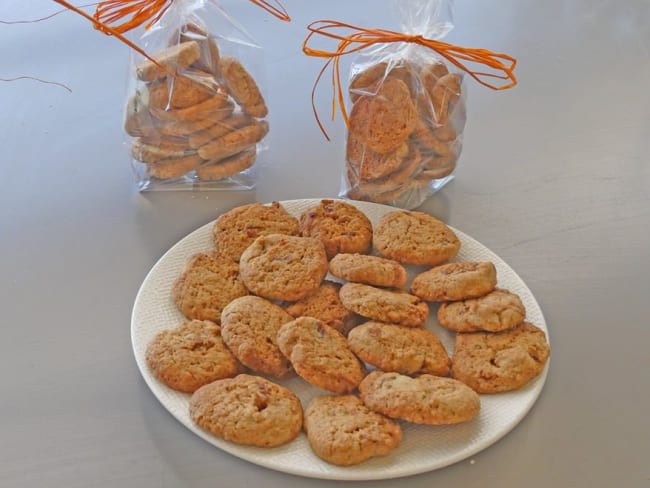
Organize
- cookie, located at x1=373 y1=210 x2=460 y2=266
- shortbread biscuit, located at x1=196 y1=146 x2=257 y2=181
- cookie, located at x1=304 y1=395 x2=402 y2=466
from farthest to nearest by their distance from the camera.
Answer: shortbread biscuit, located at x1=196 y1=146 x2=257 y2=181
cookie, located at x1=373 y1=210 x2=460 y2=266
cookie, located at x1=304 y1=395 x2=402 y2=466

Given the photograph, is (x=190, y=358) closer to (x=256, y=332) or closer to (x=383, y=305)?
(x=256, y=332)

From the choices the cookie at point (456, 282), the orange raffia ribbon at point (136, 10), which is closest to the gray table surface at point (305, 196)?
the cookie at point (456, 282)

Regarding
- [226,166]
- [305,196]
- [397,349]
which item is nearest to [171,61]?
[226,166]

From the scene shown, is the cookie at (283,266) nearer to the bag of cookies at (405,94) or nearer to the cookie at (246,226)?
the cookie at (246,226)

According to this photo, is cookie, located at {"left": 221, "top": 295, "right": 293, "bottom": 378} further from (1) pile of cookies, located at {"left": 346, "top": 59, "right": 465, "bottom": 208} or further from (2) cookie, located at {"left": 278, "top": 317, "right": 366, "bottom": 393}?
(1) pile of cookies, located at {"left": 346, "top": 59, "right": 465, "bottom": 208}

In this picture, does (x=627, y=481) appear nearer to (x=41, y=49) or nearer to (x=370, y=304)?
(x=370, y=304)

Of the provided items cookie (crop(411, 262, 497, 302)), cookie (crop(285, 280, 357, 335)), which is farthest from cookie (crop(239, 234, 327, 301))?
cookie (crop(411, 262, 497, 302))
